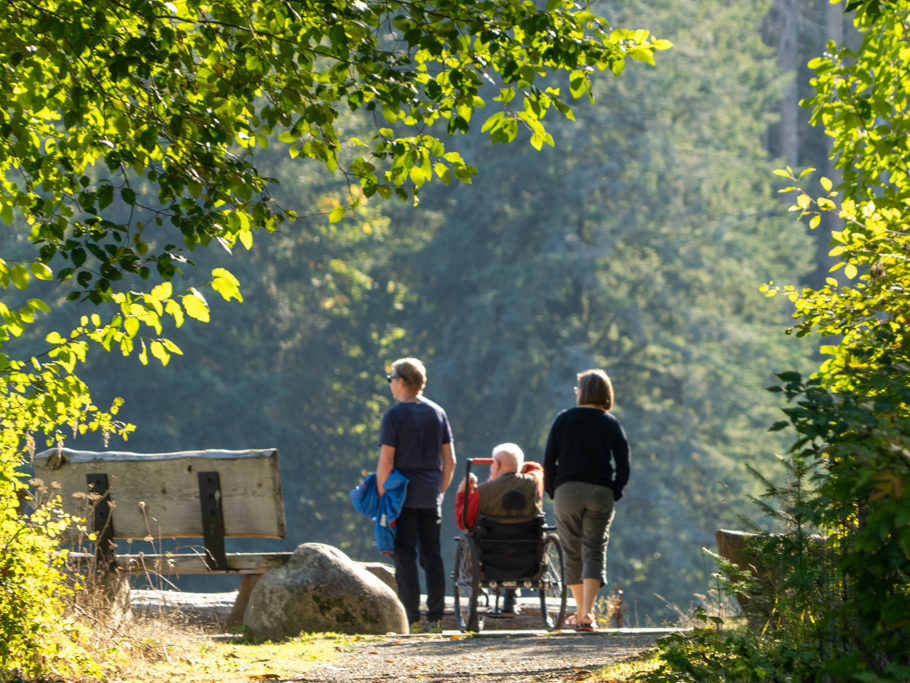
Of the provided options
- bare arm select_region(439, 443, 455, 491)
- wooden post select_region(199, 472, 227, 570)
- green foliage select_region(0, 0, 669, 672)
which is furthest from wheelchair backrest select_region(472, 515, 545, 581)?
green foliage select_region(0, 0, 669, 672)

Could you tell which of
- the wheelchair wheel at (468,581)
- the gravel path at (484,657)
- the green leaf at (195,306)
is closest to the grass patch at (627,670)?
the gravel path at (484,657)

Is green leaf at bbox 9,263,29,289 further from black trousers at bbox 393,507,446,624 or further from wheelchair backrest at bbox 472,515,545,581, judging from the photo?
wheelchair backrest at bbox 472,515,545,581

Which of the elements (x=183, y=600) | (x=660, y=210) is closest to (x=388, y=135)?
(x=183, y=600)

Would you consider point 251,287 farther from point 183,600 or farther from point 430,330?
point 183,600

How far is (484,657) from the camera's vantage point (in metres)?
7.04

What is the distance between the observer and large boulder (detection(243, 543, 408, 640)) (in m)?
8.29

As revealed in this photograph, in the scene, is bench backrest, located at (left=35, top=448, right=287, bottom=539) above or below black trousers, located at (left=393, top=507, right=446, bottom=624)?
above

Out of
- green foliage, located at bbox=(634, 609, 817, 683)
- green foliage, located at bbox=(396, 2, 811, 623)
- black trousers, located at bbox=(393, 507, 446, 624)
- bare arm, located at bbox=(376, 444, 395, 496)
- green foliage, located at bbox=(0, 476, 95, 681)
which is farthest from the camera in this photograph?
green foliage, located at bbox=(396, 2, 811, 623)

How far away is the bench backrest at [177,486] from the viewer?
8.01 metres

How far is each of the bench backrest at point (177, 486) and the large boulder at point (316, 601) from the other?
0.42m

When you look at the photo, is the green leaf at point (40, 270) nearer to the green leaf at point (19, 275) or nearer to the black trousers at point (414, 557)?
the green leaf at point (19, 275)

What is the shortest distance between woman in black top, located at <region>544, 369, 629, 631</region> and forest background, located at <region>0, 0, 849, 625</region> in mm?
25148

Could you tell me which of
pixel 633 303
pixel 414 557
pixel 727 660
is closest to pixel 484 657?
pixel 414 557

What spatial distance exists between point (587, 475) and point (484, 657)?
186 cm
